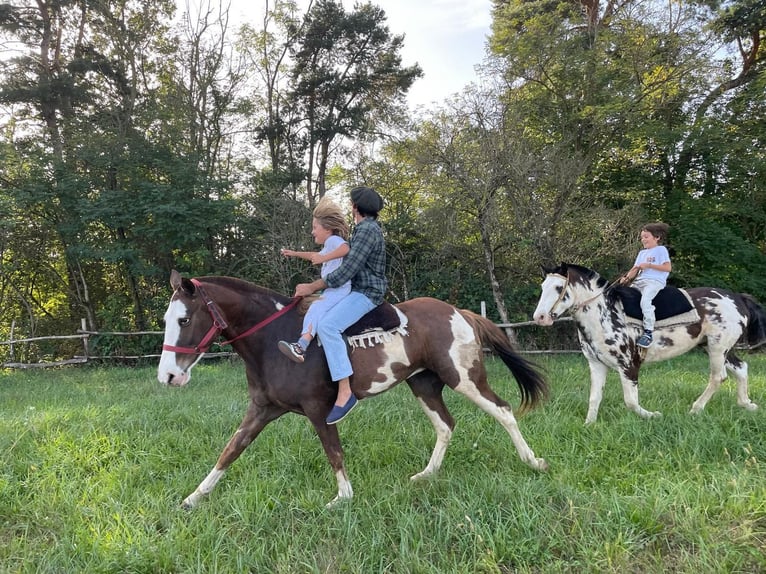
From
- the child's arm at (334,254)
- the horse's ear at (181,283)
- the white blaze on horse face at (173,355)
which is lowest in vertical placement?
the white blaze on horse face at (173,355)

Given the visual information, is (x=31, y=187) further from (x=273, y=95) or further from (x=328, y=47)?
(x=328, y=47)

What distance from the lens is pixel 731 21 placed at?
38.6 feet

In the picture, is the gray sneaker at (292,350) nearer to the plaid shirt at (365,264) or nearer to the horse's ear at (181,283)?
the plaid shirt at (365,264)

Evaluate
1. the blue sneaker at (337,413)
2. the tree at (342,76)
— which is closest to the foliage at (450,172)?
the tree at (342,76)

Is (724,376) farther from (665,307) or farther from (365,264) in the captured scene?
(365,264)

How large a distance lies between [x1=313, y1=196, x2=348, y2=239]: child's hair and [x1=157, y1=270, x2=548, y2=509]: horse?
27.1 inches

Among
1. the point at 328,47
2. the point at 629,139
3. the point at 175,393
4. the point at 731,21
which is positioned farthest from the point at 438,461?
the point at 328,47

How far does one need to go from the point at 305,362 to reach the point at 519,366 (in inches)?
77.5

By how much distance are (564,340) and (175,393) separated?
867cm

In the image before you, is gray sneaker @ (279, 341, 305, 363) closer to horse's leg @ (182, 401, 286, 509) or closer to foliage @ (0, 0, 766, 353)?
horse's leg @ (182, 401, 286, 509)

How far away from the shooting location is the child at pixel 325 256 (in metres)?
3.21

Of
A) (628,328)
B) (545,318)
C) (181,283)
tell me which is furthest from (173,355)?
(628,328)

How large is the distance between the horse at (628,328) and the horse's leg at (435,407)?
67.4 inches

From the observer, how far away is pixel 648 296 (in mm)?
5164
